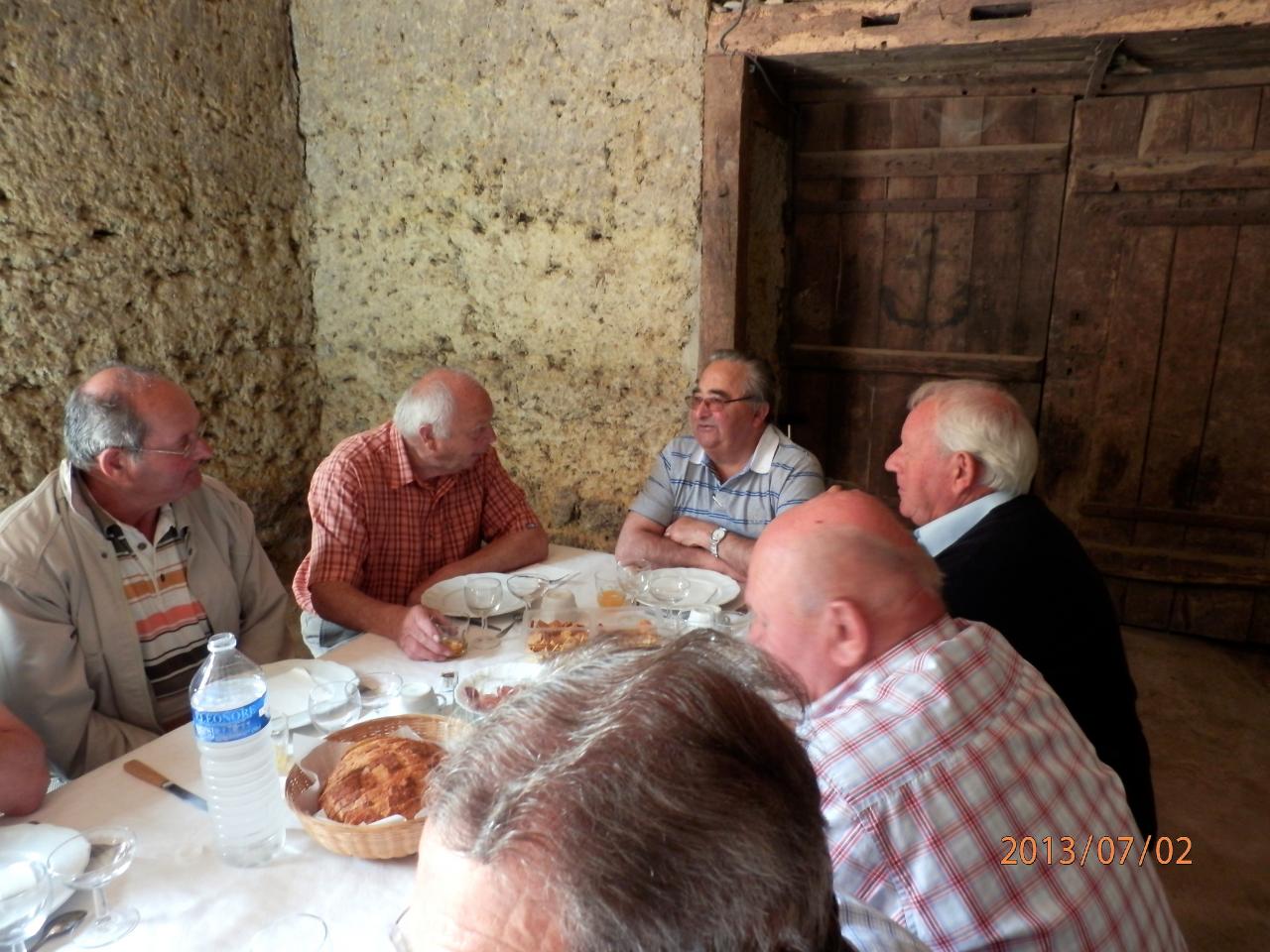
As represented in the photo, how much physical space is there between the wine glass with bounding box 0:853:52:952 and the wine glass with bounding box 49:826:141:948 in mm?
25

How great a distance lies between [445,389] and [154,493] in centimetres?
81

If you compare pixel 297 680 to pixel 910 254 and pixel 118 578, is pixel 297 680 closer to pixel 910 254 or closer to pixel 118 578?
pixel 118 578

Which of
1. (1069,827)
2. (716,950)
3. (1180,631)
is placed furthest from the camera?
(1180,631)

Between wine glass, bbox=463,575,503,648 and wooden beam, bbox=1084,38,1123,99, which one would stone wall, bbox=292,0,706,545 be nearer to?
wooden beam, bbox=1084,38,1123,99

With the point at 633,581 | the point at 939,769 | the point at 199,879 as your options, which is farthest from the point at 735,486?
the point at 199,879

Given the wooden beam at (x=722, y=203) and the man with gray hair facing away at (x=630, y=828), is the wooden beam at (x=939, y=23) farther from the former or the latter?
the man with gray hair facing away at (x=630, y=828)

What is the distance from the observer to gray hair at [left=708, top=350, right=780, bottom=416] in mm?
2885

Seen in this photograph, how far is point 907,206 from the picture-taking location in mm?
3664

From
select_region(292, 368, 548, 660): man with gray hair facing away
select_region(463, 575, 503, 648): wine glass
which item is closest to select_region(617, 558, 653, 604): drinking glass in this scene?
select_region(463, 575, 503, 648): wine glass

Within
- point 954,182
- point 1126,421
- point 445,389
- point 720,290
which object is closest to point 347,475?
point 445,389

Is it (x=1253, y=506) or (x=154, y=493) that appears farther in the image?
(x=1253, y=506)

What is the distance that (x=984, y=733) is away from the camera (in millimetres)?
1103

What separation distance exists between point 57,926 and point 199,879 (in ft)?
0.56

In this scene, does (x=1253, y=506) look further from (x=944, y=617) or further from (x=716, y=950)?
(x=716, y=950)
